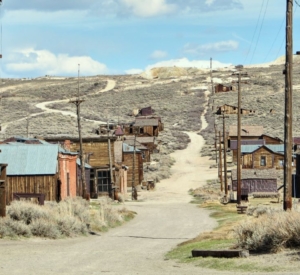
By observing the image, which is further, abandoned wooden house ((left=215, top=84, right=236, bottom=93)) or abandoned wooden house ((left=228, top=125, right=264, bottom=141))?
abandoned wooden house ((left=215, top=84, right=236, bottom=93))

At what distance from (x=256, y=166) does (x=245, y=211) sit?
34.5m

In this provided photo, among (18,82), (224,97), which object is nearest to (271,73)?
(224,97)

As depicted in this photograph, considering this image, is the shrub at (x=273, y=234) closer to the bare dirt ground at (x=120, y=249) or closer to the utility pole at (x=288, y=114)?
the bare dirt ground at (x=120, y=249)

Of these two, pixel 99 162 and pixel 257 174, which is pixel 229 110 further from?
pixel 99 162

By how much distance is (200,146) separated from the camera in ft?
324

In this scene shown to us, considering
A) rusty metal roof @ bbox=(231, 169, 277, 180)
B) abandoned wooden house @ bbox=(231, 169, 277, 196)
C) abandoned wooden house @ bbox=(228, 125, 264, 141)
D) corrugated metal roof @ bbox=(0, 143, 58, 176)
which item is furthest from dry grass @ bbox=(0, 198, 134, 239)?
abandoned wooden house @ bbox=(228, 125, 264, 141)

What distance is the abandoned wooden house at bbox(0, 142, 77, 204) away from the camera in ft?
128

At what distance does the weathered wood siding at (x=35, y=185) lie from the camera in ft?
128

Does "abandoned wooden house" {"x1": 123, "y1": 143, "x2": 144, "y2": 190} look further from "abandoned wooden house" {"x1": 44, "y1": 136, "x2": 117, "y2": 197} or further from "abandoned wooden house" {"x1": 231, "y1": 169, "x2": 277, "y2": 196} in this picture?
"abandoned wooden house" {"x1": 231, "y1": 169, "x2": 277, "y2": 196}

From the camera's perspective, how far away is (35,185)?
3950 centimetres

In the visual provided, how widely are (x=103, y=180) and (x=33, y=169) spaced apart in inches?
782

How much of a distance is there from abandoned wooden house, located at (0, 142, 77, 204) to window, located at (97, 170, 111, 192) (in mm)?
17260

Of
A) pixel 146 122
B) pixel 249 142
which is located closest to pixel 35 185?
pixel 249 142

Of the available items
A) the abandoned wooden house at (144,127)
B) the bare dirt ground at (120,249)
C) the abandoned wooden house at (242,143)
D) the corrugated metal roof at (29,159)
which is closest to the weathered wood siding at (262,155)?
the abandoned wooden house at (242,143)
